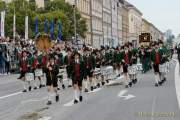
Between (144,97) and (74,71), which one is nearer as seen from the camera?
(74,71)

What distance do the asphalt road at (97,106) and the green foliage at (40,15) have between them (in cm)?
3884

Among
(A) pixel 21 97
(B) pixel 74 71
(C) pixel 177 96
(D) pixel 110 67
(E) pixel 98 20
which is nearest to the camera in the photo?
(B) pixel 74 71

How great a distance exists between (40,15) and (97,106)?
172ft

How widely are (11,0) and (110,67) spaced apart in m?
41.7

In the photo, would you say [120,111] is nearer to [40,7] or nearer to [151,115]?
[151,115]

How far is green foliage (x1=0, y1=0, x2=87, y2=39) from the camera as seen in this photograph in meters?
65.2

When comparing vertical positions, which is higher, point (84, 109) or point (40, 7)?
point (40, 7)

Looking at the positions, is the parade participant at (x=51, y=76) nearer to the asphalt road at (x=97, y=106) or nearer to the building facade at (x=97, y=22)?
the asphalt road at (x=97, y=106)

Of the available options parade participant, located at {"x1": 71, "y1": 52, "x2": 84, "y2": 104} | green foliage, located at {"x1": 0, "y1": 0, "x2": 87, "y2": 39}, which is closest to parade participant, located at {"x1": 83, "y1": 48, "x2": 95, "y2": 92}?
parade participant, located at {"x1": 71, "y1": 52, "x2": 84, "y2": 104}

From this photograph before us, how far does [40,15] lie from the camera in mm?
70688

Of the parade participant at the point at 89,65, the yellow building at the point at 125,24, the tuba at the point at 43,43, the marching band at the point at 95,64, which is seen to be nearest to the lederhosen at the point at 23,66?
the marching band at the point at 95,64

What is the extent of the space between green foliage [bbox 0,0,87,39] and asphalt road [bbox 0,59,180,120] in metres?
38.8

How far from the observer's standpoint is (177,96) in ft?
72.0

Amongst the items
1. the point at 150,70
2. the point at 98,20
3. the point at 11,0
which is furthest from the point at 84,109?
the point at 98,20
